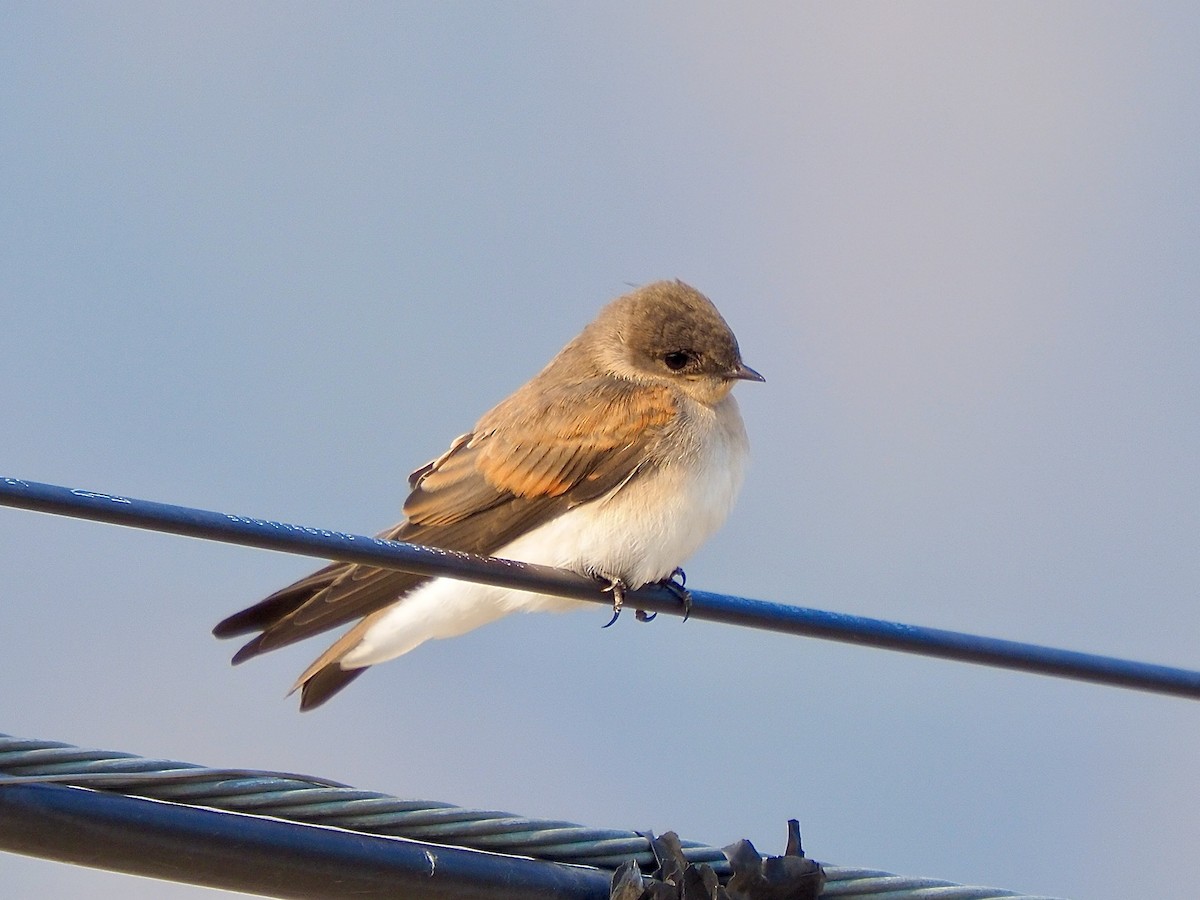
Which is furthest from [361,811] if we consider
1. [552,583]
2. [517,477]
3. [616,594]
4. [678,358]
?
[678,358]

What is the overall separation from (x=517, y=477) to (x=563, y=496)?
0.19 metres

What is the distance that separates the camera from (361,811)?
2521 millimetres

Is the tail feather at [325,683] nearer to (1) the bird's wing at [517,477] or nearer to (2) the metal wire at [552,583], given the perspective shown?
(1) the bird's wing at [517,477]

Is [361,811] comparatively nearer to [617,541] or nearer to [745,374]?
[617,541]

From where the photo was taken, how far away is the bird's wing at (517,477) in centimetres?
456

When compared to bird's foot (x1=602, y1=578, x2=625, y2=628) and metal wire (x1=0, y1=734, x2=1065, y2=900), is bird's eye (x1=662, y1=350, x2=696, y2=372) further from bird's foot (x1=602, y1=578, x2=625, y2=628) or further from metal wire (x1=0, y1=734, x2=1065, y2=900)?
metal wire (x1=0, y1=734, x2=1065, y2=900)

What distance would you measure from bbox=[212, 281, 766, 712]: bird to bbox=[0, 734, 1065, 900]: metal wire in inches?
64.3

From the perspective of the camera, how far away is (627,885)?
266 cm

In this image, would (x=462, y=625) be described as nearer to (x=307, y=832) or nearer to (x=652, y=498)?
(x=652, y=498)

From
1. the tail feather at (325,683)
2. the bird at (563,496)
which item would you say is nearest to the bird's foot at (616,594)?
the bird at (563,496)

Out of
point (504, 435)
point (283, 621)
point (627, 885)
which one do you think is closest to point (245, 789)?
point (627, 885)

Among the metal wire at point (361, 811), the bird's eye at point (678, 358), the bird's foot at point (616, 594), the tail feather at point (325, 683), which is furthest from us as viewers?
the bird's eye at point (678, 358)

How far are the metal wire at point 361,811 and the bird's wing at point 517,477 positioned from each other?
1909mm

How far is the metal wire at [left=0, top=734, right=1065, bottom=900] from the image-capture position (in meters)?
2.37
